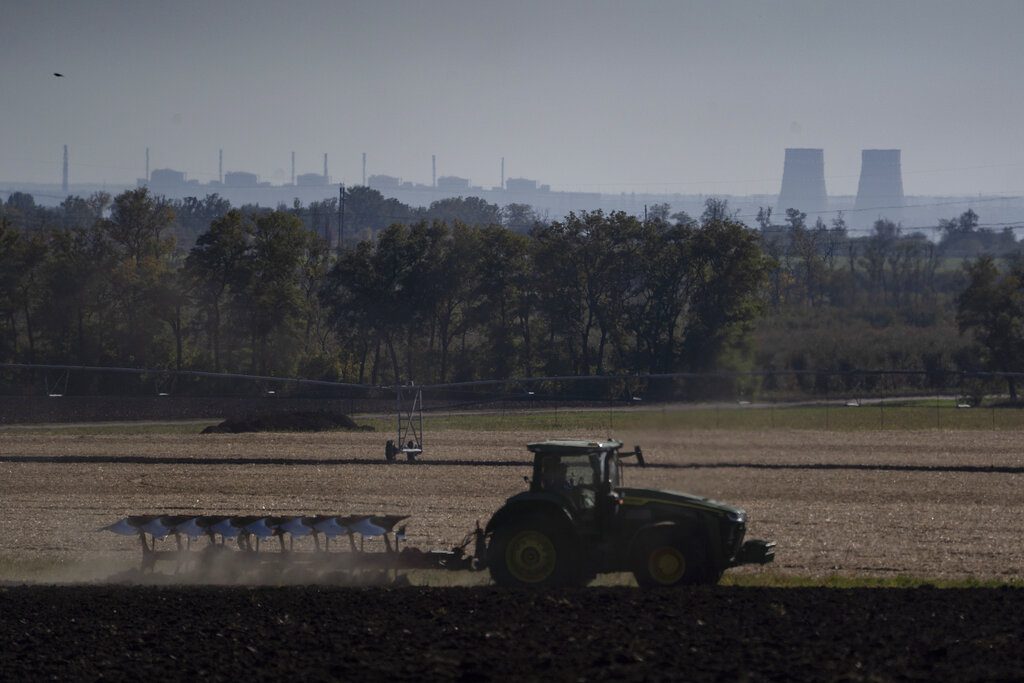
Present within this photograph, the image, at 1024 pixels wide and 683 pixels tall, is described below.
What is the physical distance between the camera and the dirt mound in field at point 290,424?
49250 mm

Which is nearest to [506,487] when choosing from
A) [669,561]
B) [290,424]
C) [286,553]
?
[286,553]

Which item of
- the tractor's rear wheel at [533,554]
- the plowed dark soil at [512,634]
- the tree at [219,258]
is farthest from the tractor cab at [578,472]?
the tree at [219,258]

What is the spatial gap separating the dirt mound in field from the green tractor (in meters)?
34.4

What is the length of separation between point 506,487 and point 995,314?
1192 inches

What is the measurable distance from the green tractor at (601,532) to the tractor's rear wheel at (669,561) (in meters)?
0.01

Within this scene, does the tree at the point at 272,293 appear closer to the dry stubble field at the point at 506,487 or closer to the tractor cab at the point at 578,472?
the dry stubble field at the point at 506,487

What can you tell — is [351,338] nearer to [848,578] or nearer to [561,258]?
[561,258]

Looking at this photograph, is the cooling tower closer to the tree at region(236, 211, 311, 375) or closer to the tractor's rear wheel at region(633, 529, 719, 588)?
the tree at region(236, 211, 311, 375)

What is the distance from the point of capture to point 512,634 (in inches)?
531

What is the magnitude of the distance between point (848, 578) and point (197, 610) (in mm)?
9543

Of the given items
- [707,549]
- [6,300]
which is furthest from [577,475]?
[6,300]

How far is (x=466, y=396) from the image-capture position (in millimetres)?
56469

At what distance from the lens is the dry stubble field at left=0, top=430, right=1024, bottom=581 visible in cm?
1872

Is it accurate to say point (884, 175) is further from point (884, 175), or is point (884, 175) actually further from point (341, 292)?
point (341, 292)
